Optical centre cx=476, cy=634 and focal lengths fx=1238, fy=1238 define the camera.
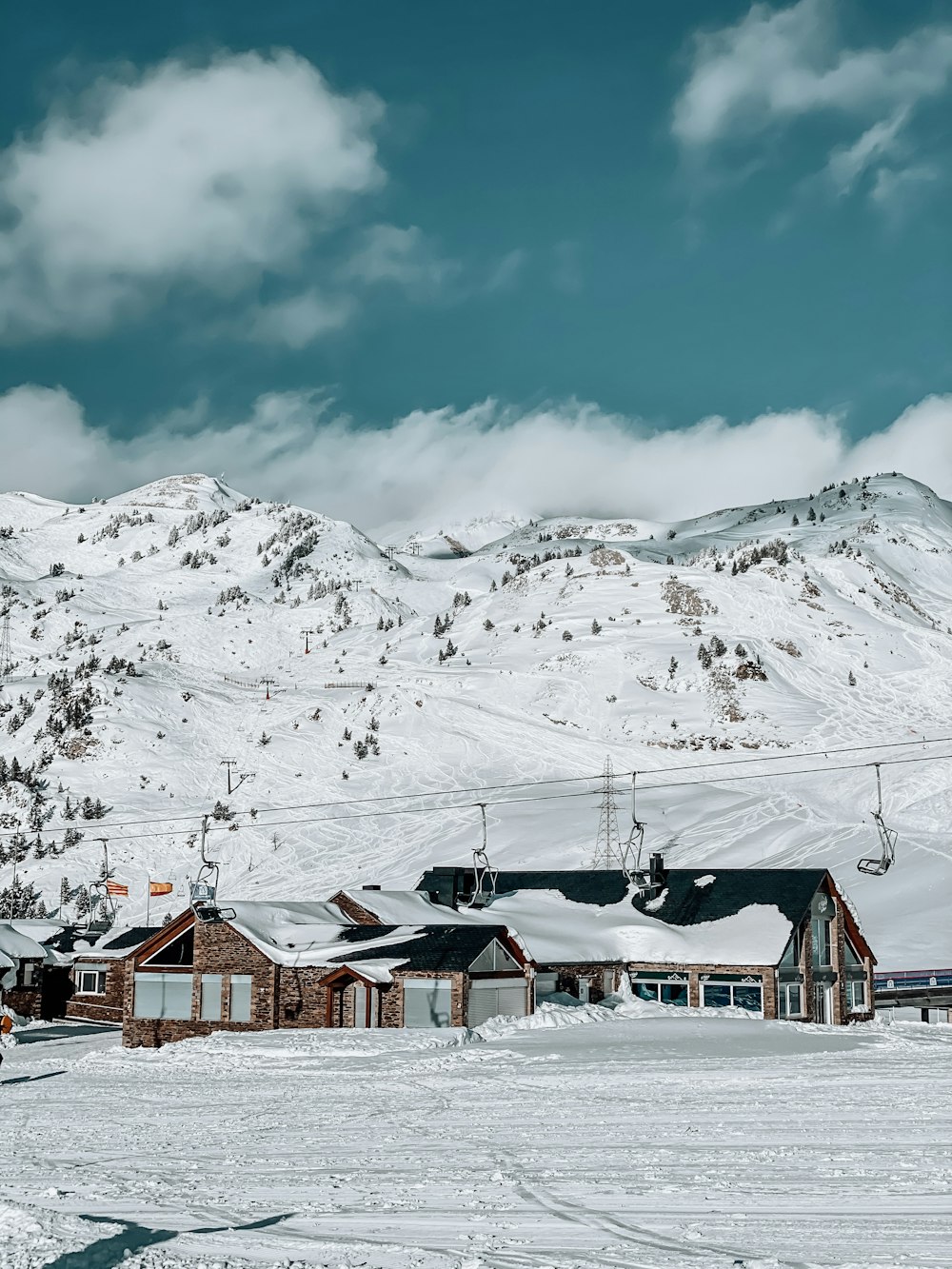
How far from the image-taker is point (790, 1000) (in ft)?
131

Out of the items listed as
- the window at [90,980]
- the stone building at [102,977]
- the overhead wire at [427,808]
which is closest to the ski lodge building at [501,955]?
the stone building at [102,977]

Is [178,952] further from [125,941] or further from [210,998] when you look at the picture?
[125,941]

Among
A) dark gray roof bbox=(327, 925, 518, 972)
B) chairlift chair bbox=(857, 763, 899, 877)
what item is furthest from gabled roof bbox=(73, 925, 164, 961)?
chairlift chair bbox=(857, 763, 899, 877)

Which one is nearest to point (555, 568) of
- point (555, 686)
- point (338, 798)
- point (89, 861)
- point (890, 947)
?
point (555, 686)

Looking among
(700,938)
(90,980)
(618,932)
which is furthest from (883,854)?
(90,980)

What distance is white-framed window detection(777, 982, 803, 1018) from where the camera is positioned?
3928 centimetres

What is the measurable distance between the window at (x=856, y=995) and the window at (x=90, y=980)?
29.6 metres

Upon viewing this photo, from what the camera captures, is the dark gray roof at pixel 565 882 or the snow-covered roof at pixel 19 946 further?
the snow-covered roof at pixel 19 946

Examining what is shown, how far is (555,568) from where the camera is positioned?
149000 mm

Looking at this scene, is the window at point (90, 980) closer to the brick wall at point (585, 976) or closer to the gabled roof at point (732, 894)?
the brick wall at point (585, 976)

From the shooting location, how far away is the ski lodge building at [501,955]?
3500cm

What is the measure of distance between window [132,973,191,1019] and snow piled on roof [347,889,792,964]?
6287 millimetres

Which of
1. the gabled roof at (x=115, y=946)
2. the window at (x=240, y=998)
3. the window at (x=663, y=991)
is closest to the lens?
the window at (x=240, y=998)

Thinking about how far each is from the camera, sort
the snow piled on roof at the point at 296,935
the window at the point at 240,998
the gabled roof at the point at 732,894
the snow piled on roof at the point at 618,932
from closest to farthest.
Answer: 1. the snow piled on roof at the point at 296,935
2. the window at the point at 240,998
3. the snow piled on roof at the point at 618,932
4. the gabled roof at the point at 732,894
